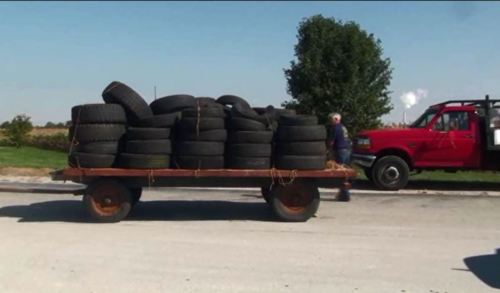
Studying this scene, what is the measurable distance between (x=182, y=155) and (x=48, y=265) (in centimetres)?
348

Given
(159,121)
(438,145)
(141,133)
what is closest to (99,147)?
(141,133)

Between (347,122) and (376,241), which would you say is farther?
(347,122)

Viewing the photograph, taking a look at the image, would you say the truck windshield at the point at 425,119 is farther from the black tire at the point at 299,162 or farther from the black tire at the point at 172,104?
the black tire at the point at 172,104

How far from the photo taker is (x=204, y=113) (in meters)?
10.5

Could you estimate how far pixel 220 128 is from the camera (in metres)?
10.6

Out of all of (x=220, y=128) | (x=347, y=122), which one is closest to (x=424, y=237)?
(x=220, y=128)

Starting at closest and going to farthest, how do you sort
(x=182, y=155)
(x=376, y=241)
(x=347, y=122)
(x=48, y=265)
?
(x=48, y=265)
(x=376, y=241)
(x=182, y=155)
(x=347, y=122)

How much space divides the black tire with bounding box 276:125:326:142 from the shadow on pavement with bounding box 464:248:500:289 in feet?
11.0

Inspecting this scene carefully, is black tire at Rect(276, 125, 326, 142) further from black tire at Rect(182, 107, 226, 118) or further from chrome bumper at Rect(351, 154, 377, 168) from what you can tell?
chrome bumper at Rect(351, 154, 377, 168)

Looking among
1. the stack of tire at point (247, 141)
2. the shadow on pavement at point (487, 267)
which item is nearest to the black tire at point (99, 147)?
the stack of tire at point (247, 141)

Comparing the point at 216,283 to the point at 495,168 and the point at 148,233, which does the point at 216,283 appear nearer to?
the point at 148,233

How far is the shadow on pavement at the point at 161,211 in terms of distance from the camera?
36.2 ft

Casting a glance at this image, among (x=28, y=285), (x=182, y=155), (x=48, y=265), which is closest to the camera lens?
(x=28, y=285)

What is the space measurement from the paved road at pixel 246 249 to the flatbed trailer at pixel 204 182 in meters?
0.27
